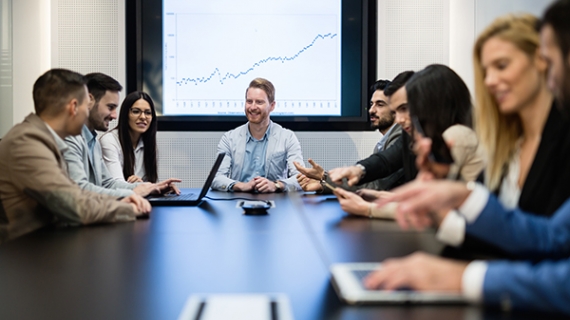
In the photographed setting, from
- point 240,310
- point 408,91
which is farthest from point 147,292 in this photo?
point 408,91

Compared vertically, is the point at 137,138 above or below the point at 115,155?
above

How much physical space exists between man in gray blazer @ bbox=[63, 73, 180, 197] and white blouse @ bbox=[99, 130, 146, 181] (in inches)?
4.3

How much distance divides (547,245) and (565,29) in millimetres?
447

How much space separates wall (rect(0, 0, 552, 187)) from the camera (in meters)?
5.14

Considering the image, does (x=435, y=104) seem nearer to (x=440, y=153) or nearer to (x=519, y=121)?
(x=519, y=121)

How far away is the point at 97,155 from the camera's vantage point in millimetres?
3447

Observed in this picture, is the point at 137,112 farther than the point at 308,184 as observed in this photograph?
Answer: Yes

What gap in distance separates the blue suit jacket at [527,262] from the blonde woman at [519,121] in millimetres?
226

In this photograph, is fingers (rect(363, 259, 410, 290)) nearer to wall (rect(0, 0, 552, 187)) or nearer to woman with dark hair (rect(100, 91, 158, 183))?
woman with dark hair (rect(100, 91, 158, 183))

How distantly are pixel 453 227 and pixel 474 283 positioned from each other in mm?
194

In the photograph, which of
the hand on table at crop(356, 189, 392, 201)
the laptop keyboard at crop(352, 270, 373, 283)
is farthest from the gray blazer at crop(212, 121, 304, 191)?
the laptop keyboard at crop(352, 270, 373, 283)

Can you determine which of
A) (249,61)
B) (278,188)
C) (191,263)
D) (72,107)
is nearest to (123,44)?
(249,61)

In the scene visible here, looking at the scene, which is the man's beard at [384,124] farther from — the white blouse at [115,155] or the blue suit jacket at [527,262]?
the blue suit jacket at [527,262]

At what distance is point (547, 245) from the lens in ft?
3.90
